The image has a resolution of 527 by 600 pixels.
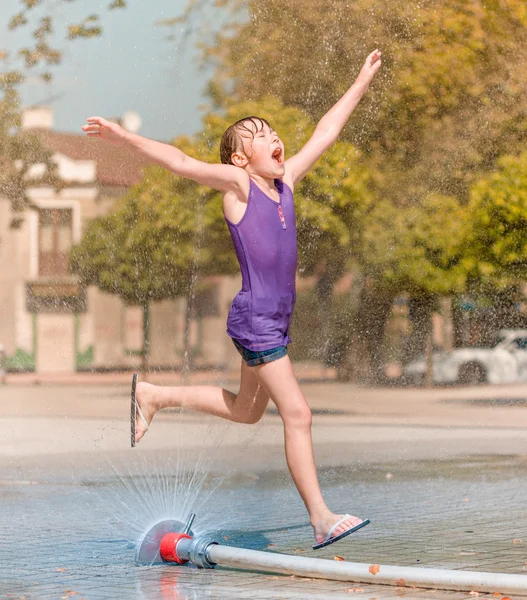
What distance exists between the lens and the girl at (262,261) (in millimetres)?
5047

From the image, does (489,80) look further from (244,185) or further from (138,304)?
(244,185)

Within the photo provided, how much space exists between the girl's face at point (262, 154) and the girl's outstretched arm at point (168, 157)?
0.12 meters

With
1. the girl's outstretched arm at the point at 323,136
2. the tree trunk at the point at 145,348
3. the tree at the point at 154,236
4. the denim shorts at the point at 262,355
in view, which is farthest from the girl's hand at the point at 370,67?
the tree trunk at the point at 145,348

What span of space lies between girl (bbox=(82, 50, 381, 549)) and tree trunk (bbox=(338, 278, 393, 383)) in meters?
7.38

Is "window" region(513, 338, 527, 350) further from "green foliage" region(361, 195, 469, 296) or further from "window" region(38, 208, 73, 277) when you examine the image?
"window" region(38, 208, 73, 277)

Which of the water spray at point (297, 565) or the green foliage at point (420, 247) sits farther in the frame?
the green foliage at point (420, 247)

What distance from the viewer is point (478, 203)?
14312 mm

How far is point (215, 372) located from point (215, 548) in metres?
9.53

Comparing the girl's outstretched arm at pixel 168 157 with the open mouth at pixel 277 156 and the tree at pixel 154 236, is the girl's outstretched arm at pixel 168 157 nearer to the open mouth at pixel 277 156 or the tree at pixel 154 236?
the open mouth at pixel 277 156

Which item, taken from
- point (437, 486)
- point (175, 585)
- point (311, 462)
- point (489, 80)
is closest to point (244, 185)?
point (311, 462)

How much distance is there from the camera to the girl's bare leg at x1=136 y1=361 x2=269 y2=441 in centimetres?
538

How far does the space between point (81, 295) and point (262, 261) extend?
773 centimetres

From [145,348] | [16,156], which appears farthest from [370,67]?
[145,348]

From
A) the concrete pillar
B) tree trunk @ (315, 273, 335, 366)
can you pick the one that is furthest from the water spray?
tree trunk @ (315, 273, 335, 366)
